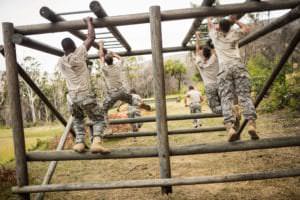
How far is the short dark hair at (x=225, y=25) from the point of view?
4.04 m

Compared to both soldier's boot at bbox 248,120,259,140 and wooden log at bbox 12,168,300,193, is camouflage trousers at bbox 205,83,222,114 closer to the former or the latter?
soldier's boot at bbox 248,120,259,140

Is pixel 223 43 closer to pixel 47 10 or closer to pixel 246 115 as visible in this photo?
pixel 246 115

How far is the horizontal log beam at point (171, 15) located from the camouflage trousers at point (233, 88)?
2.47ft

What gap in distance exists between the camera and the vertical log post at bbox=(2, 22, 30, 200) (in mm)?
3783

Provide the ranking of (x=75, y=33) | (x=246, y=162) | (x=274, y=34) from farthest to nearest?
(x=274, y=34) → (x=246, y=162) → (x=75, y=33)

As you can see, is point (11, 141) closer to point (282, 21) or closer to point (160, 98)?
point (160, 98)

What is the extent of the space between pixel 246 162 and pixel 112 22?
401cm

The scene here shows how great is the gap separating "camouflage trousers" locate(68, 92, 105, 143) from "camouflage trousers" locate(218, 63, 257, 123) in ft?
5.61

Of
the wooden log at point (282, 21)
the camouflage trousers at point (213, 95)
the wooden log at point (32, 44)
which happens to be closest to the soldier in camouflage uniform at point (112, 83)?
the wooden log at point (32, 44)

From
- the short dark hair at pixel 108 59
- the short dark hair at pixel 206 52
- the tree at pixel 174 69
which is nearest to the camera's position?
the short dark hair at pixel 206 52

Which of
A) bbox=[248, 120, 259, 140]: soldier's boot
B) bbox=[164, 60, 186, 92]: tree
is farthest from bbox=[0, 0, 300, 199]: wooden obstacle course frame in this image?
bbox=[164, 60, 186, 92]: tree

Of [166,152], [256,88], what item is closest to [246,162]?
[166,152]

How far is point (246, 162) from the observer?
5.99m

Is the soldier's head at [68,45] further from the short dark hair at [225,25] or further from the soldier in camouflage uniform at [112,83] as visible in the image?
the soldier in camouflage uniform at [112,83]
